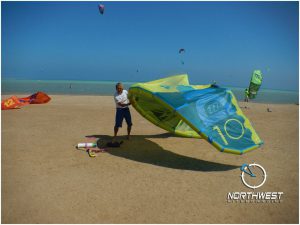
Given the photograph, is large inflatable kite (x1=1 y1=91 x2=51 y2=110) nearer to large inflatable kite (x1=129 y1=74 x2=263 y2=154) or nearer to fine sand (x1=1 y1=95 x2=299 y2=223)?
fine sand (x1=1 y1=95 x2=299 y2=223)

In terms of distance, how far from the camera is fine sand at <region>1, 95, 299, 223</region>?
4574mm

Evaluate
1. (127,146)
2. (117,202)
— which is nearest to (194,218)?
(117,202)

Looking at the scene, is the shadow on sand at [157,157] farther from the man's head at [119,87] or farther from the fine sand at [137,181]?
the man's head at [119,87]

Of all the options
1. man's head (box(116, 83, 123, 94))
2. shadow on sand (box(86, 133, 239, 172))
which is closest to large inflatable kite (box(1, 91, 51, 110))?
shadow on sand (box(86, 133, 239, 172))

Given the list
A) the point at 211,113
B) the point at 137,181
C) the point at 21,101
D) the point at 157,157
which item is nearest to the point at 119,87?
the point at 157,157

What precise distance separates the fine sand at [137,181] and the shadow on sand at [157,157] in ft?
0.09

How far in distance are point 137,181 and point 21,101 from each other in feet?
51.1

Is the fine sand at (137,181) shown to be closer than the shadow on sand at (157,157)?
Yes

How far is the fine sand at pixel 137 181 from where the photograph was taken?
457 cm

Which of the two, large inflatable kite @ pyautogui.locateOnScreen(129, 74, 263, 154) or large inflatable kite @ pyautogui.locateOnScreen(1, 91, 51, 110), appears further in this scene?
large inflatable kite @ pyautogui.locateOnScreen(1, 91, 51, 110)

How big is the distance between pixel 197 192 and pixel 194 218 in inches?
37.3

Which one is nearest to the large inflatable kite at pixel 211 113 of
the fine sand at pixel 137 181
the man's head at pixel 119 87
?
the man's head at pixel 119 87

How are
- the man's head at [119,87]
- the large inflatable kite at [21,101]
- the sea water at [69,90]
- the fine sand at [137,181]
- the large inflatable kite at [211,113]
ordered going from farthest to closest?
1. the sea water at [69,90]
2. the large inflatable kite at [21,101]
3. the man's head at [119,87]
4. the large inflatable kite at [211,113]
5. the fine sand at [137,181]

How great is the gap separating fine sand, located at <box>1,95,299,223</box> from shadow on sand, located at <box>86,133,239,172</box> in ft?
0.09
